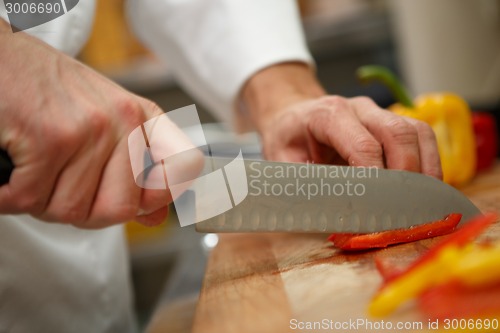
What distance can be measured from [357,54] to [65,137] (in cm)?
226

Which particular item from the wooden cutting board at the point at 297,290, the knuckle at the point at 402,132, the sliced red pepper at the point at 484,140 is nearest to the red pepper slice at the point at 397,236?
the wooden cutting board at the point at 297,290

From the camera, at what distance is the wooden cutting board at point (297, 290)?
0.55 meters

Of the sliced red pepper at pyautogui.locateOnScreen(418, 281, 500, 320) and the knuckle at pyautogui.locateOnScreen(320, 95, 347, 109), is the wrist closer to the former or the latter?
the knuckle at pyautogui.locateOnScreen(320, 95, 347, 109)

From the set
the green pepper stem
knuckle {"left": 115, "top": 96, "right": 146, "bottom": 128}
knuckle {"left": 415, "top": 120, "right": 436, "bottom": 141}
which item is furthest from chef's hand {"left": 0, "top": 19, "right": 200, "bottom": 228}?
the green pepper stem

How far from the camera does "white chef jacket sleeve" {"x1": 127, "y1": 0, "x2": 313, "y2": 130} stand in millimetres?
1157

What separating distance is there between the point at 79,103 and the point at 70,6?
1.36 feet

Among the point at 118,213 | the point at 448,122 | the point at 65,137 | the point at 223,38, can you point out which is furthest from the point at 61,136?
the point at 448,122

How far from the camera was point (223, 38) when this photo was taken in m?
1.22

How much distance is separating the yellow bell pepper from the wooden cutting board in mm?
332

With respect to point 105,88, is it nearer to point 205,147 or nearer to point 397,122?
point 205,147

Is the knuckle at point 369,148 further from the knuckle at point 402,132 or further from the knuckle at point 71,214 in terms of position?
the knuckle at point 71,214

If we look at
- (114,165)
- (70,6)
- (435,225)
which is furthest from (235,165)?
(70,6)

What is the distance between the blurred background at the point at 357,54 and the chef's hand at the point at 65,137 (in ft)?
4.34

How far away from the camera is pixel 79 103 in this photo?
598mm
